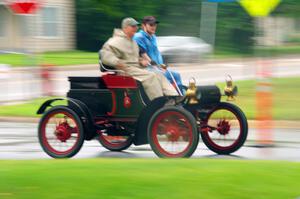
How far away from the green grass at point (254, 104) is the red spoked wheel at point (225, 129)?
528 centimetres

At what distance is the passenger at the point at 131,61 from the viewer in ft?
33.5

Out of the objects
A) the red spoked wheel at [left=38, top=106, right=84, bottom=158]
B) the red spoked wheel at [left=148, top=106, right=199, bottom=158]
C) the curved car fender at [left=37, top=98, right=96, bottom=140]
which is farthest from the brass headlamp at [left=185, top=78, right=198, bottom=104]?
the red spoked wheel at [left=38, top=106, right=84, bottom=158]

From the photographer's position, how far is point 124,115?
34.7 ft

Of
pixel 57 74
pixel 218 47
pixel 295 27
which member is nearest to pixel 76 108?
pixel 57 74

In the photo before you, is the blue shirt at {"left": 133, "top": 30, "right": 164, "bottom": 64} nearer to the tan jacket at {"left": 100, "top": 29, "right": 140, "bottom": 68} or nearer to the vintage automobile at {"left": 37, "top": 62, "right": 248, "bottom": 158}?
the tan jacket at {"left": 100, "top": 29, "right": 140, "bottom": 68}

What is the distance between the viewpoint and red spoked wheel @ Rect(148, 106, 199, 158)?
32.5ft

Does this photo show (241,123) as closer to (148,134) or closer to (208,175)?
(148,134)

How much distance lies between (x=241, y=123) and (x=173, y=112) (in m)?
1.15

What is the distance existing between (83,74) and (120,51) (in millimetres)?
20076

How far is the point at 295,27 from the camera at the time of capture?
72.7 meters

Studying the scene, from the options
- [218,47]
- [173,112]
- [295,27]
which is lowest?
[173,112]

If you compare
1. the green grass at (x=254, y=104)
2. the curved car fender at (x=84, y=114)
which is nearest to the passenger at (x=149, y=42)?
the curved car fender at (x=84, y=114)

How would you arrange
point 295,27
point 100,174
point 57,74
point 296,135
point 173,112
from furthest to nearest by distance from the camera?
point 295,27 < point 57,74 < point 296,135 < point 173,112 < point 100,174

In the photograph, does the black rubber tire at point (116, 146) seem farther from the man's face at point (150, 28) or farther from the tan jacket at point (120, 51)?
the man's face at point (150, 28)
